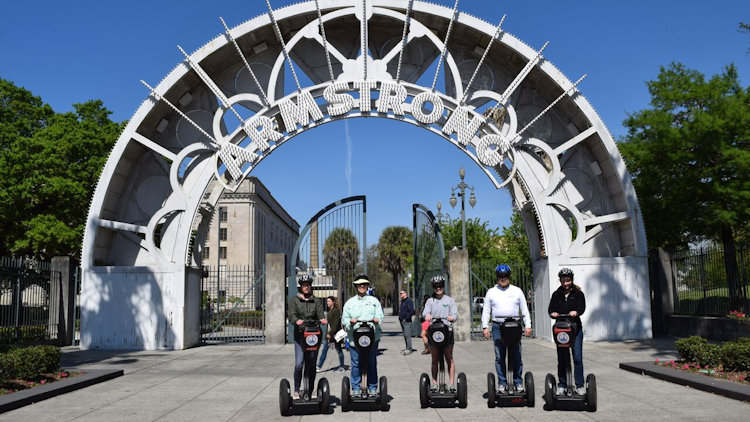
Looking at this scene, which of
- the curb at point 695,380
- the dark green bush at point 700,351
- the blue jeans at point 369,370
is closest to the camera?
the blue jeans at point 369,370

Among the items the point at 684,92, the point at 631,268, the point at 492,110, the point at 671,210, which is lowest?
the point at 631,268

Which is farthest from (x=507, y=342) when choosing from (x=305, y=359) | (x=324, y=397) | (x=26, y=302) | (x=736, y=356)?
(x=26, y=302)

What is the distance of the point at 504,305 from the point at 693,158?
16226 mm

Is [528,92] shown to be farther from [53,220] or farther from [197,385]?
[53,220]

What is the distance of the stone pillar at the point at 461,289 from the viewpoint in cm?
2038

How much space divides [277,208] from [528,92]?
191 feet

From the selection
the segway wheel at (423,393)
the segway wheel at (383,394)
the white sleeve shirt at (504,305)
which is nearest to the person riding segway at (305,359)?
the segway wheel at (383,394)

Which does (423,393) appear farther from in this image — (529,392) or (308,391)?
(308,391)

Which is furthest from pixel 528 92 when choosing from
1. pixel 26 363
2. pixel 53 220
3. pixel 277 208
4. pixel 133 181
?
pixel 277 208

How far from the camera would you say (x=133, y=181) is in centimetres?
2056

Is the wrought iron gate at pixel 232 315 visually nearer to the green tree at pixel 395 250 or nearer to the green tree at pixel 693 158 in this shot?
the green tree at pixel 693 158

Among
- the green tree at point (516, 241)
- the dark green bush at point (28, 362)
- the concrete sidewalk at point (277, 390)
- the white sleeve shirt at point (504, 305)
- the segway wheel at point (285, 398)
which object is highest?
the green tree at point (516, 241)

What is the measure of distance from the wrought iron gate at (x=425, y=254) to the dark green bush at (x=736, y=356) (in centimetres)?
1057

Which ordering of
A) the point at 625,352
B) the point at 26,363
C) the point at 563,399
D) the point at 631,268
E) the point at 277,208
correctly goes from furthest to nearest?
the point at 277,208
the point at 631,268
the point at 625,352
the point at 26,363
the point at 563,399
